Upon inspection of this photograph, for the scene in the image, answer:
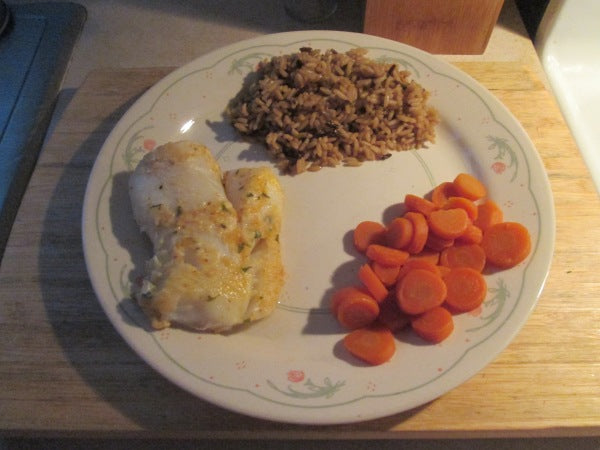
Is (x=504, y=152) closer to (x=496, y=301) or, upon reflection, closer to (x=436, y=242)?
(x=436, y=242)

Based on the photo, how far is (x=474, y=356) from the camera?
1.34 metres

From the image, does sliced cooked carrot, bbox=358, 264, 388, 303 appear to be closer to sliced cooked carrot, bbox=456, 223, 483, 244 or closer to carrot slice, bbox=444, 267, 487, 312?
carrot slice, bbox=444, 267, 487, 312

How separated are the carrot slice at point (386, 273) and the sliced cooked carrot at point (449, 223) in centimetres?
16

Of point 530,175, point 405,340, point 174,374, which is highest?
point 530,175

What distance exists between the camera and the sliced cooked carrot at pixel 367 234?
1.60 meters

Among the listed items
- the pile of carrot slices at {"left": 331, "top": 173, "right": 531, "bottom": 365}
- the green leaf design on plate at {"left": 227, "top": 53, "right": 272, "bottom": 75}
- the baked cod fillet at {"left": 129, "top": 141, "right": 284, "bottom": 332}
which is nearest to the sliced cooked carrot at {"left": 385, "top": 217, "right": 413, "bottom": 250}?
the pile of carrot slices at {"left": 331, "top": 173, "right": 531, "bottom": 365}

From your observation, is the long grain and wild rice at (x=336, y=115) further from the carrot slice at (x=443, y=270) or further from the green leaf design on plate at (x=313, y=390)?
the green leaf design on plate at (x=313, y=390)

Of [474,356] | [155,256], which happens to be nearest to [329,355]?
[474,356]

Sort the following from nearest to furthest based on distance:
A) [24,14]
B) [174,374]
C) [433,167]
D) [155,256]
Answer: [174,374]
[155,256]
[433,167]
[24,14]

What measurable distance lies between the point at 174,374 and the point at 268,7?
201 cm

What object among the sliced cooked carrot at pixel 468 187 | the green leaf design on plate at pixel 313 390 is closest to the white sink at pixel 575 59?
the sliced cooked carrot at pixel 468 187

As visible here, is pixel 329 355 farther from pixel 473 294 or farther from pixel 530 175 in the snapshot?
pixel 530 175

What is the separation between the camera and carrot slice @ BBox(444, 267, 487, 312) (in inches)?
55.9

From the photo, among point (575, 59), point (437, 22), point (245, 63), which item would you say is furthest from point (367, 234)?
point (575, 59)
